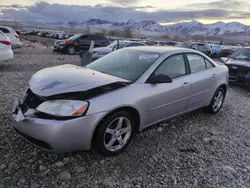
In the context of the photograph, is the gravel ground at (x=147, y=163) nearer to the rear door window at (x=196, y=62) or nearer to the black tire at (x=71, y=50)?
the rear door window at (x=196, y=62)

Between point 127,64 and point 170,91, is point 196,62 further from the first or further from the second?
point 127,64

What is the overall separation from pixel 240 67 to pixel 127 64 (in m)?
5.58

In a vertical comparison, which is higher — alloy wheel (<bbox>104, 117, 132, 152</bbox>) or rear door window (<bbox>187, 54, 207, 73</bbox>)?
rear door window (<bbox>187, 54, 207, 73</bbox>)

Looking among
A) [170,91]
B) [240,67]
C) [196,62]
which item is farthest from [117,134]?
[240,67]

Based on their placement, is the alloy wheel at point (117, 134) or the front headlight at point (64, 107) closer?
the front headlight at point (64, 107)

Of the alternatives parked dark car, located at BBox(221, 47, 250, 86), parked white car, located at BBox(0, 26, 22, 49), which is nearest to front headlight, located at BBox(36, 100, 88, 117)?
parked dark car, located at BBox(221, 47, 250, 86)

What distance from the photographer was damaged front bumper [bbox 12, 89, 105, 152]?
271cm

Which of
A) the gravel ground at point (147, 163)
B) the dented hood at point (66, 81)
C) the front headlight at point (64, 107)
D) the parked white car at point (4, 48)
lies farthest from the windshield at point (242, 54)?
the parked white car at point (4, 48)

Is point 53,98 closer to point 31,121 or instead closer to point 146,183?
point 31,121

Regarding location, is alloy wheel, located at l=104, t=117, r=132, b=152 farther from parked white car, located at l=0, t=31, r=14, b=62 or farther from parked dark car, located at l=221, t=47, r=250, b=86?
parked white car, located at l=0, t=31, r=14, b=62

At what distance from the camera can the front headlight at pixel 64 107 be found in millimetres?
2773

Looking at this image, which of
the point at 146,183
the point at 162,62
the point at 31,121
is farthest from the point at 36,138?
the point at 162,62

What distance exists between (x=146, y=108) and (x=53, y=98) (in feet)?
4.37

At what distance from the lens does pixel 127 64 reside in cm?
400
